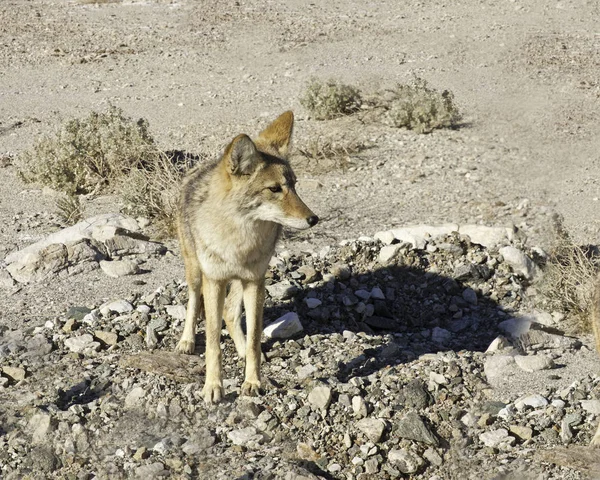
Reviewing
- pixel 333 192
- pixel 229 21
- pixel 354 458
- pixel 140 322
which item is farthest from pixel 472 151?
pixel 229 21

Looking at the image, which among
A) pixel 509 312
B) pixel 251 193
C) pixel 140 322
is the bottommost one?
pixel 509 312

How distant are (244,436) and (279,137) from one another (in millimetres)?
2114

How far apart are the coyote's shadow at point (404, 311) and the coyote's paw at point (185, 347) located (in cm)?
59

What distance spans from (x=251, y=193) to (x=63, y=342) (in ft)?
7.46

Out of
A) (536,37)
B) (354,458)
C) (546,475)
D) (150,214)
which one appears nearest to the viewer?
(546,475)

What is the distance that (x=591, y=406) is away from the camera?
593 centimetres

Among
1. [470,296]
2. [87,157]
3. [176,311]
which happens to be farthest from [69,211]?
[470,296]

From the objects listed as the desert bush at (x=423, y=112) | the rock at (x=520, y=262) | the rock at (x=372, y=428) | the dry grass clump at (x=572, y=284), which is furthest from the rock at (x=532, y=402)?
the desert bush at (x=423, y=112)

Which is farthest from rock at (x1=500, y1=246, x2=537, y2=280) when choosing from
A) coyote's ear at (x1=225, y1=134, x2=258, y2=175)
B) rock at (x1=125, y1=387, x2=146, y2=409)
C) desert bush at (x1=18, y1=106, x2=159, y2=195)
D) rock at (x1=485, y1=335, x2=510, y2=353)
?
desert bush at (x1=18, y1=106, x2=159, y2=195)

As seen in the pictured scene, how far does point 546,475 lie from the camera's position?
5.38m

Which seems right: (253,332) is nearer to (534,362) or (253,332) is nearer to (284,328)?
(284,328)

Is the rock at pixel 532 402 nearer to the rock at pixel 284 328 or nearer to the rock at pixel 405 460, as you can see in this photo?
the rock at pixel 405 460

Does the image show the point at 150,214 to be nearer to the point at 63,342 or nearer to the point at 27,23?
the point at 63,342

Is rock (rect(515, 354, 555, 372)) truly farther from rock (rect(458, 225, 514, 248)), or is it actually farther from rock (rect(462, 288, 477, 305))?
rock (rect(458, 225, 514, 248))
